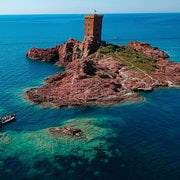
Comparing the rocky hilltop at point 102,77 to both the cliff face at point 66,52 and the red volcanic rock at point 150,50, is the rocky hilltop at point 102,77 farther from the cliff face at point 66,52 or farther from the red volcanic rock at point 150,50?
the red volcanic rock at point 150,50

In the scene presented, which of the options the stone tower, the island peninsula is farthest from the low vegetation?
the stone tower

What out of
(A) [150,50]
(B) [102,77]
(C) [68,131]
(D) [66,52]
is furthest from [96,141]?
(A) [150,50]

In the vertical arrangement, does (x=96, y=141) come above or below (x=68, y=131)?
below

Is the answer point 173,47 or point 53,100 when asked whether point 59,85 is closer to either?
point 53,100

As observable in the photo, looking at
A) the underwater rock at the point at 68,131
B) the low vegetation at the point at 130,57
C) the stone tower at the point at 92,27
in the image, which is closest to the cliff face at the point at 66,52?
the stone tower at the point at 92,27

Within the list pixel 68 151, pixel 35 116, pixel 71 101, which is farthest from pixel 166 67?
pixel 68 151

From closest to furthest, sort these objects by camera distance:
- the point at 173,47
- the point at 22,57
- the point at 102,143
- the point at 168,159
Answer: the point at 168,159, the point at 102,143, the point at 22,57, the point at 173,47

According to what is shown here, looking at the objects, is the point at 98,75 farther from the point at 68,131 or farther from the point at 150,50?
the point at 150,50
